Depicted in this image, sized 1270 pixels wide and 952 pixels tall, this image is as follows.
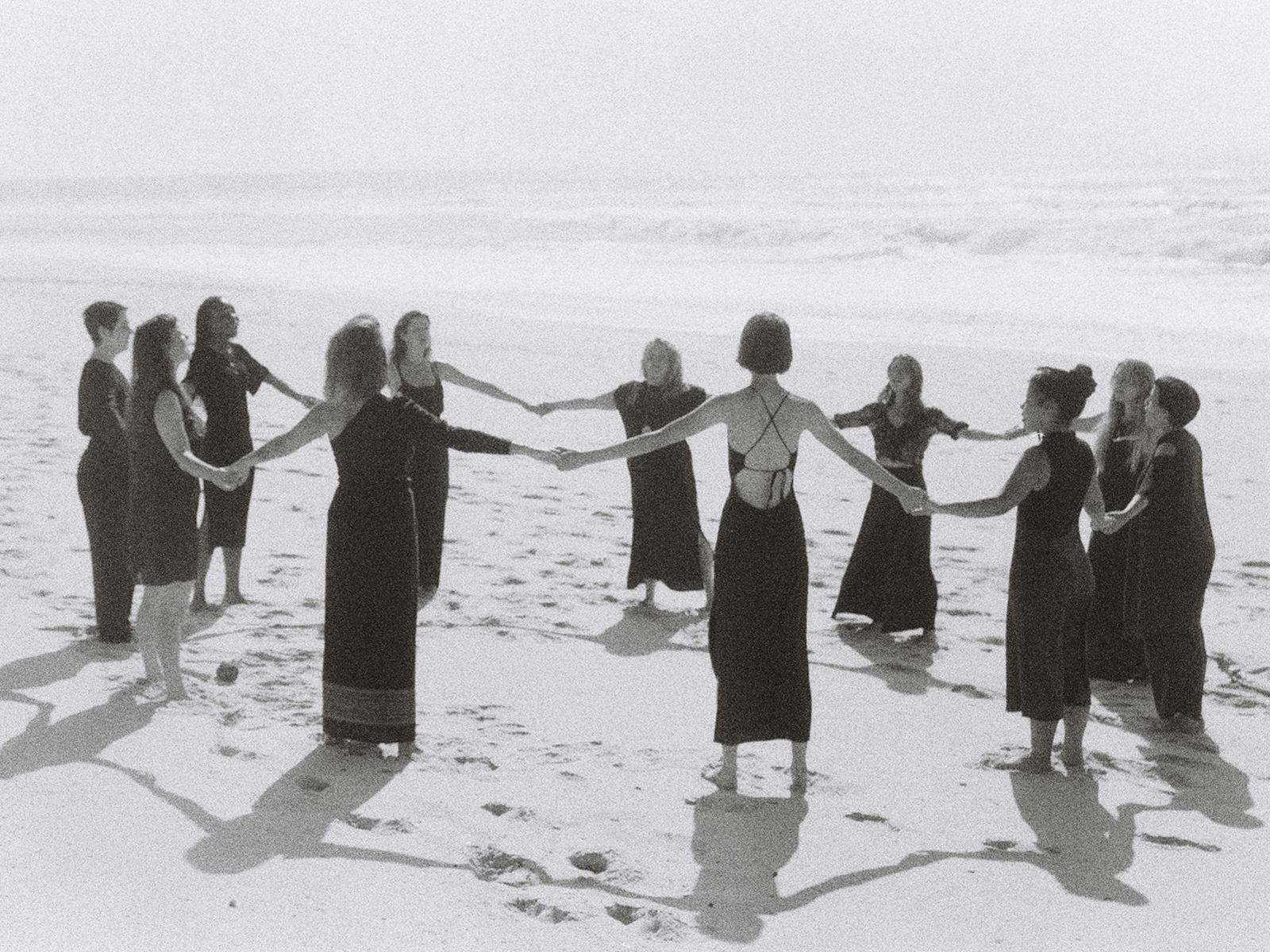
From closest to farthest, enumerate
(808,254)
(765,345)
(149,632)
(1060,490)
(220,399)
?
(765,345)
(1060,490)
(149,632)
(220,399)
(808,254)

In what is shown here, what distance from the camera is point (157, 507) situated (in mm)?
6945

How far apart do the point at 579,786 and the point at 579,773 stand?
150 mm

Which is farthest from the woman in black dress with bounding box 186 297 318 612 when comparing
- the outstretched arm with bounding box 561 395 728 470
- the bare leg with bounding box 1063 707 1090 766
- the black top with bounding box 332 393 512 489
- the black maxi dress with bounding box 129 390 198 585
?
the bare leg with bounding box 1063 707 1090 766

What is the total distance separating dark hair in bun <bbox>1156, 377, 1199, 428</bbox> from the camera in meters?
6.70

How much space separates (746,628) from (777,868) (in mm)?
1030

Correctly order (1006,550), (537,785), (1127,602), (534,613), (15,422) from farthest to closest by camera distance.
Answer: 1. (15,422)
2. (1006,550)
3. (534,613)
4. (1127,602)
5. (537,785)

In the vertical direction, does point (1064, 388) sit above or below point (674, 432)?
above

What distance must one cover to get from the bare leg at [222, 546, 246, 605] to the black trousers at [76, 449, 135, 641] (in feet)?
2.84

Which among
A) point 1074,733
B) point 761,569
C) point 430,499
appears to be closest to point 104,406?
point 430,499

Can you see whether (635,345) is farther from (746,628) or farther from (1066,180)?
(1066,180)

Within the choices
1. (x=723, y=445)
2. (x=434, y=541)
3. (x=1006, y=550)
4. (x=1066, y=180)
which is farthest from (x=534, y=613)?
(x=1066, y=180)

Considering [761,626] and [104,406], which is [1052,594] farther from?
[104,406]

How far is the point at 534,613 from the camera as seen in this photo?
8.63 metres

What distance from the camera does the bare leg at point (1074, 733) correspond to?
6383 millimetres
